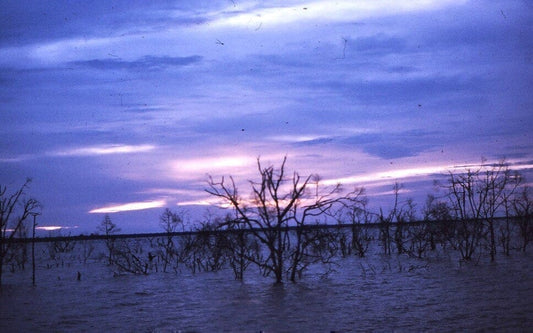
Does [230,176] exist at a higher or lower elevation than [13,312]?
higher

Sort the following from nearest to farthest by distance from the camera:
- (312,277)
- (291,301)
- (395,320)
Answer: (395,320) → (291,301) → (312,277)

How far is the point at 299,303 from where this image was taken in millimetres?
20031

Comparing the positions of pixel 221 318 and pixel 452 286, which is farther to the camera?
pixel 452 286

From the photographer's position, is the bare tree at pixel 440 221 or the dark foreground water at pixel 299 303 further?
the bare tree at pixel 440 221

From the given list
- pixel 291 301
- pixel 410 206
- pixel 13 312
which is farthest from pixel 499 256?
pixel 13 312

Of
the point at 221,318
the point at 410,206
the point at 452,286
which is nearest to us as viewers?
the point at 221,318

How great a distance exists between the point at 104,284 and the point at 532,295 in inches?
915

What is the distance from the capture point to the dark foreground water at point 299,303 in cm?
1559

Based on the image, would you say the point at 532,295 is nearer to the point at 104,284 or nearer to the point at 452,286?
the point at 452,286

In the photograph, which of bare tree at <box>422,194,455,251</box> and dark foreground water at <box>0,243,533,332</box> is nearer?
dark foreground water at <box>0,243,533,332</box>

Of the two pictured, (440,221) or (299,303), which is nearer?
(299,303)

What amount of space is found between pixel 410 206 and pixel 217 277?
76.1 feet

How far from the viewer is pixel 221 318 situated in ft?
58.4

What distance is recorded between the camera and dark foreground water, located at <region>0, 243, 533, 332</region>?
1559 cm
